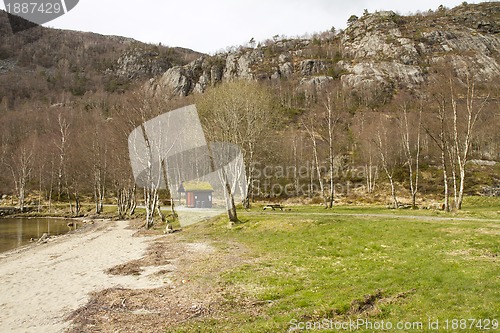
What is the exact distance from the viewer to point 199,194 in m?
54.4

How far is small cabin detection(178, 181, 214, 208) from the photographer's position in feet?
176

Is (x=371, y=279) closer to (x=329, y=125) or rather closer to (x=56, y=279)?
(x=56, y=279)

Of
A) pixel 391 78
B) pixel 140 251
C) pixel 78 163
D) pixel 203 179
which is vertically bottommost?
pixel 140 251

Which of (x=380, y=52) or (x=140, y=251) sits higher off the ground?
(x=380, y=52)

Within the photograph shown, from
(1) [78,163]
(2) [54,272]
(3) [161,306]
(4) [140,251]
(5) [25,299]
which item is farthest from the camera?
(1) [78,163]

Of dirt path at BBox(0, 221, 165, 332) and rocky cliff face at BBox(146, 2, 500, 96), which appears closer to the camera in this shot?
dirt path at BBox(0, 221, 165, 332)

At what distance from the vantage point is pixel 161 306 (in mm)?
11789

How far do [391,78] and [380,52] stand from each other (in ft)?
103

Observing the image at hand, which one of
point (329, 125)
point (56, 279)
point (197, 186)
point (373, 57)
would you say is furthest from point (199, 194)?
point (373, 57)

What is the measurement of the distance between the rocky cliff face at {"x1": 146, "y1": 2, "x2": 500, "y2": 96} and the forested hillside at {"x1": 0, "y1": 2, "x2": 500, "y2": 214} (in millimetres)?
875

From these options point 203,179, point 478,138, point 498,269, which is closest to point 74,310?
point 498,269

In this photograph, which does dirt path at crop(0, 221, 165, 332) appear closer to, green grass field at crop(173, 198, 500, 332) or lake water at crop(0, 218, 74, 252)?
green grass field at crop(173, 198, 500, 332)

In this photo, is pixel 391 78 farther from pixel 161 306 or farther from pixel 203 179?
pixel 161 306

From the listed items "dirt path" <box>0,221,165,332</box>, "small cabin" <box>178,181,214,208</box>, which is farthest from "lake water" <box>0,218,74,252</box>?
"small cabin" <box>178,181,214,208</box>
